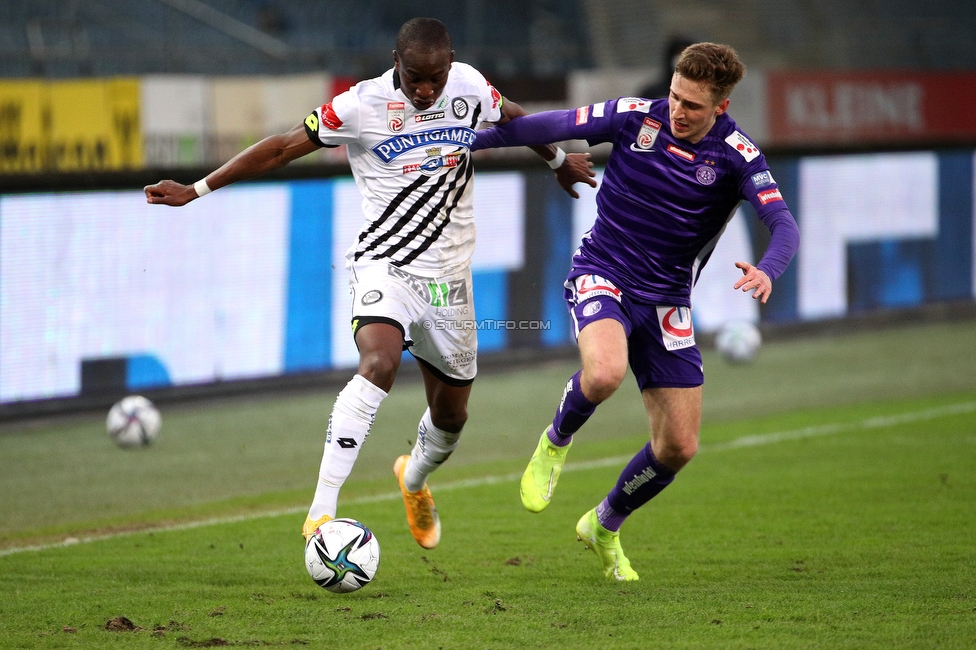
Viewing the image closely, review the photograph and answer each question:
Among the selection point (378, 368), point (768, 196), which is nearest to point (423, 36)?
point (378, 368)

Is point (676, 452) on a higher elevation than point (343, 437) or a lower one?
lower

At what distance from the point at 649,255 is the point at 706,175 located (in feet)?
1.38

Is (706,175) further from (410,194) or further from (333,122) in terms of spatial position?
(333,122)

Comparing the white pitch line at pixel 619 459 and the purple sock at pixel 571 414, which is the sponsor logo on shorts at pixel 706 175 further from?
the white pitch line at pixel 619 459

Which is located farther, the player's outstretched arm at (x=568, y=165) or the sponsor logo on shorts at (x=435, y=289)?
the player's outstretched arm at (x=568, y=165)

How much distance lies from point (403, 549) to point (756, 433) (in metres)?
3.98

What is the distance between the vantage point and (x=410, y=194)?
544 centimetres

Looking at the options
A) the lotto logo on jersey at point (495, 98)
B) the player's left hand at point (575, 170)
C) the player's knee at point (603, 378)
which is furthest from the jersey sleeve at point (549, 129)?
the player's knee at point (603, 378)

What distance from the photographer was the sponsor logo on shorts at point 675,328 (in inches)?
209

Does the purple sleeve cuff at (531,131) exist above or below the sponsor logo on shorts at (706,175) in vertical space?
above

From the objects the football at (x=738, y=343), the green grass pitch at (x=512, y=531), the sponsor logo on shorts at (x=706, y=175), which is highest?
the sponsor logo on shorts at (x=706, y=175)

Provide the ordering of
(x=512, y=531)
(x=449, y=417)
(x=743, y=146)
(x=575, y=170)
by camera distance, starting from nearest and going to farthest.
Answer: (x=743, y=146)
(x=449, y=417)
(x=575, y=170)
(x=512, y=531)

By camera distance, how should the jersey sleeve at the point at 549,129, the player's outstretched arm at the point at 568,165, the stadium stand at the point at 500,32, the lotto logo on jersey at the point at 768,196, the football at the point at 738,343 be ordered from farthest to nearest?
the stadium stand at the point at 500,32 → the football at the point at 738,343 → the player's outstretched arm at the point at 568,165 → the jersey sleeve at the point at 549,129 → the lotto logo on jersey at the point at 768,196

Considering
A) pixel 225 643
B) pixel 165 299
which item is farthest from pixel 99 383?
pixel 225 643
